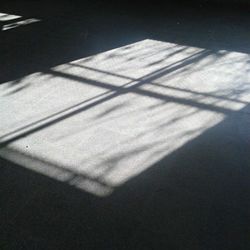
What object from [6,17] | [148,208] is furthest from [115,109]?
[6,17]

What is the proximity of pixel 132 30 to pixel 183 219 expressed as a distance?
11.6 ft

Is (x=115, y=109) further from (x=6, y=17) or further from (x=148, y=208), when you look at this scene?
(x=6, y=17)

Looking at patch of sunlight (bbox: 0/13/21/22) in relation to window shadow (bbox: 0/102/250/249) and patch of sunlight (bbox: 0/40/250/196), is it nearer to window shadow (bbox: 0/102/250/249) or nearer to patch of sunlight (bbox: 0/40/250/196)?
patch of sunlight (bbox: 0/40/250/196)

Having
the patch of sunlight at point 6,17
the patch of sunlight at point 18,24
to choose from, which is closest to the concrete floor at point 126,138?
the patch of sunlight at point 18,24

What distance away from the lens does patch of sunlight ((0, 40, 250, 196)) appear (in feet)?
9.09

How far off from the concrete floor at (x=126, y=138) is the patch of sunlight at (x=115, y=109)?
1cm

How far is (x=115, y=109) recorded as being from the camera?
135 inches

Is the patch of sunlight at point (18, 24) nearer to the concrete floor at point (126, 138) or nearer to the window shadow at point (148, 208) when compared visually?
the concrete floor at point (126, 138)

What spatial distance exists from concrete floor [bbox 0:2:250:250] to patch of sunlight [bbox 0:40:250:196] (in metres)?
0.01

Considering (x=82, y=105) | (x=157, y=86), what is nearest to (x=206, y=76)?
(x=157, y=86)

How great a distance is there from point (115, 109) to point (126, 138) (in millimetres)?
485

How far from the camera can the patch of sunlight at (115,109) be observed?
9.09 feet

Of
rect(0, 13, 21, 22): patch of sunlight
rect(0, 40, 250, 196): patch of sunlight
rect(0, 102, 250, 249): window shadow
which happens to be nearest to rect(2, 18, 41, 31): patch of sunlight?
rect(0, 13, 21, 22): patch of sunlight

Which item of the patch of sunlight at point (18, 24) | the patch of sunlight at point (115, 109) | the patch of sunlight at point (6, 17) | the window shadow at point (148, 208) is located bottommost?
the window shadow at point (148, 208)
